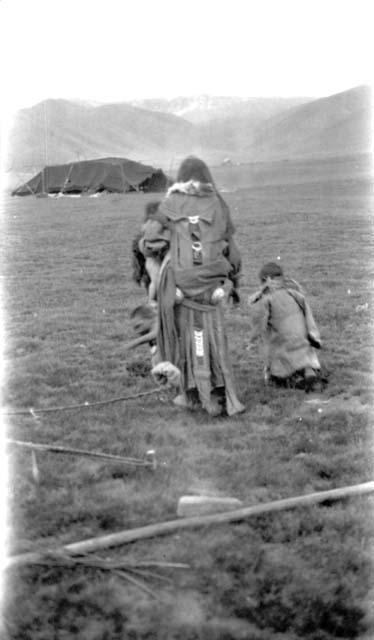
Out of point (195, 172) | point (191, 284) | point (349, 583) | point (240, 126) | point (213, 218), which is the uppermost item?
point (240, 126)

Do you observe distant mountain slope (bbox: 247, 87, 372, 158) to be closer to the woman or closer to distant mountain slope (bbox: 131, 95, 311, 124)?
distant mountain slope (bbox: 131, 95, 311, 124)

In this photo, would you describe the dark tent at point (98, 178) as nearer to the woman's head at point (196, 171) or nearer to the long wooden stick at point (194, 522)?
the woman's head at point (196, 171)

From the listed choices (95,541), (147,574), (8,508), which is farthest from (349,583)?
(8,508)

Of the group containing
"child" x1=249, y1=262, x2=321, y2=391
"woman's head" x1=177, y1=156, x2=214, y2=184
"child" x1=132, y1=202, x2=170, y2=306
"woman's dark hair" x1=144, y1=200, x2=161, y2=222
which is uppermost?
"woman's head" x1=177, y1=156, x2=214, y2=184

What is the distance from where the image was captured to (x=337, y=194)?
30297 millimetres

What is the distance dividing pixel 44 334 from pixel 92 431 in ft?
12.5

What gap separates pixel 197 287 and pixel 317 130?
376 feet

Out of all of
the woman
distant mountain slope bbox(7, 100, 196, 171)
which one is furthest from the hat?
distant mountain slope bbox(7, 100, 196, 171)

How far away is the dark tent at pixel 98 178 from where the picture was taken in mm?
40375

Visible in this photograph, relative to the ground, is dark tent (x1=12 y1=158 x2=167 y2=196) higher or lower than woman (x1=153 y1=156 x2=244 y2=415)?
higher

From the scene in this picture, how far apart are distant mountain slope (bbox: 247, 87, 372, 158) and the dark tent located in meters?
29.8

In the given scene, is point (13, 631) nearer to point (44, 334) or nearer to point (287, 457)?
point (287, 457)

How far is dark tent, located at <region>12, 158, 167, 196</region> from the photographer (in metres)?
40.4

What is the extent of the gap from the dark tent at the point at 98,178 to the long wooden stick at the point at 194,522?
3662 cm
